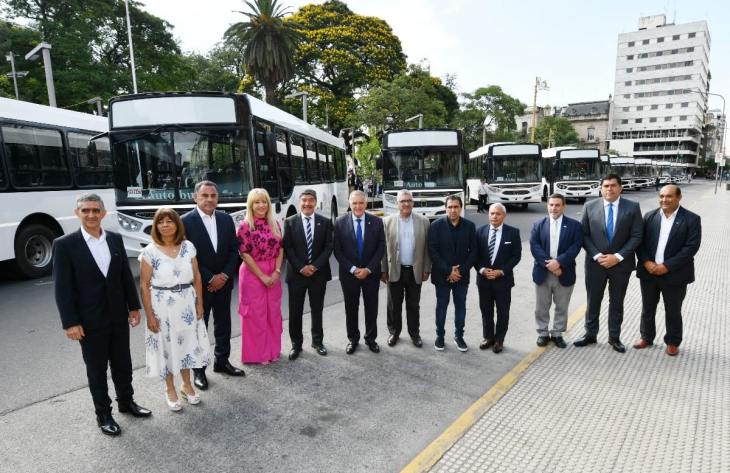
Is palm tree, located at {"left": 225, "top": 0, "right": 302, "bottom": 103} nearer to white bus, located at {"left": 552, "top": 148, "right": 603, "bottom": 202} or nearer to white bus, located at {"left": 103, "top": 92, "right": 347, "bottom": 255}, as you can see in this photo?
white bus, located at {"left": 552, "top": 148, "right": 603, "bottom": 202}

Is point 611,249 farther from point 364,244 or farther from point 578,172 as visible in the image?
point 578,172

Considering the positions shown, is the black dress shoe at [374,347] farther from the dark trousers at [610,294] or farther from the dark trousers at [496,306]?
the dark trousers at [610,294]

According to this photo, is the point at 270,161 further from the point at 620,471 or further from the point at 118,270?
the point at 620,471

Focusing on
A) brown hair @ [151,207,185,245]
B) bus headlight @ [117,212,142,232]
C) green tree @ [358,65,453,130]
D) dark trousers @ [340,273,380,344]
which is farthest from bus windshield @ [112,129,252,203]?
green tree @ [358,65,453,130]

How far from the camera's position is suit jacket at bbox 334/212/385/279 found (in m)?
5.20

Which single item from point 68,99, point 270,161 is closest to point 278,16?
point 68,99

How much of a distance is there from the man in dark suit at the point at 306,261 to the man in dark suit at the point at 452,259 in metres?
1.24

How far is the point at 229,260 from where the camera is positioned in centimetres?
465

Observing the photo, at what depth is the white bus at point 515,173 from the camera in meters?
20.4

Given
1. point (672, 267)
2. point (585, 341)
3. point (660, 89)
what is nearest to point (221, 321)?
point (585, 341)

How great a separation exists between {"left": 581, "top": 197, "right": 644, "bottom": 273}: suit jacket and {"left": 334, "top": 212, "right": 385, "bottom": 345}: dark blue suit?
7.80 feet

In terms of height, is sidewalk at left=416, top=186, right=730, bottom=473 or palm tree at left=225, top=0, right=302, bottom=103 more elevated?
palm tree at left=225, top=0, right=302, bottom=103

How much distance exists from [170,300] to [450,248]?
2.95 meters

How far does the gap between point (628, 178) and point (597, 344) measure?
41320 mm
